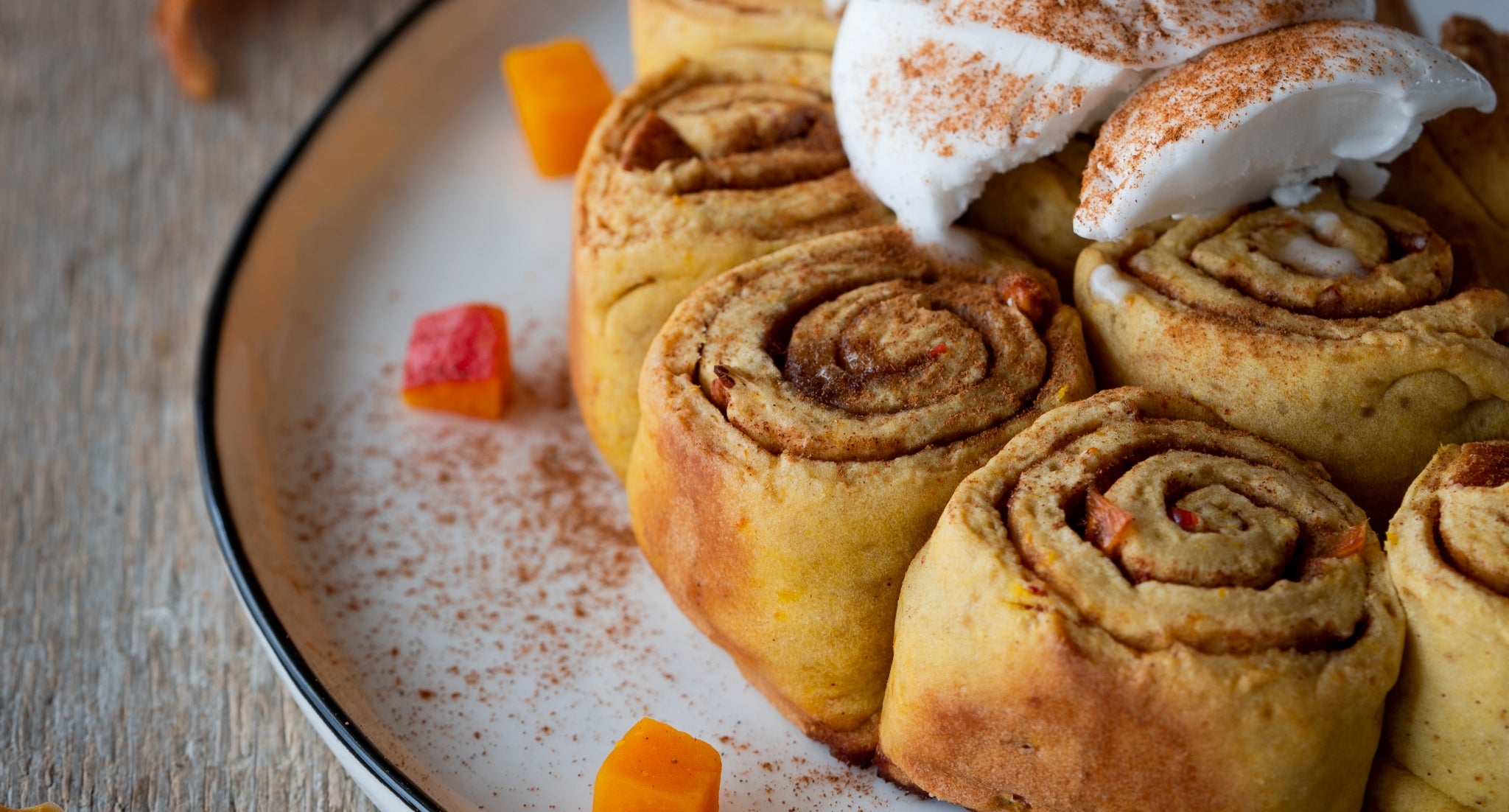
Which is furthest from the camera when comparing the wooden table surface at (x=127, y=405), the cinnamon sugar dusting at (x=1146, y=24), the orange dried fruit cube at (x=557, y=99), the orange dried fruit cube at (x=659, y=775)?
the orange dried fruit cube at (x=557, y=99)

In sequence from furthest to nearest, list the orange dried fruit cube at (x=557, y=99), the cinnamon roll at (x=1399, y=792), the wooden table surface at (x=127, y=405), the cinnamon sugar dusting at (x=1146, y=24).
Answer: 1. the orange dried fruit cube at (x=557, y=99)
2. the wooden table surface at (x=127, y=405)
3. the cinnamon sugar dusting at (x=1146, y=24)
4. the cinnamon roll at (x=1399, y=792)

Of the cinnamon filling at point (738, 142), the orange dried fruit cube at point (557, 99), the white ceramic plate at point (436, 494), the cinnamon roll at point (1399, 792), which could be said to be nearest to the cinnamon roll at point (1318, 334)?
the cinnamon roll at point (1399, 792)

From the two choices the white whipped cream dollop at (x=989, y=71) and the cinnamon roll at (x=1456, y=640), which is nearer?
the cinnamon roll at (x=1456, y=640)

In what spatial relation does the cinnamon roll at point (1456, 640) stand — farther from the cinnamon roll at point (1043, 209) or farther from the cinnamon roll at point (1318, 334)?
the cinnamon roll at point (1043, 209)

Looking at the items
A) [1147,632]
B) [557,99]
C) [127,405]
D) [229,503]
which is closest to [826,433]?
[1147,632]

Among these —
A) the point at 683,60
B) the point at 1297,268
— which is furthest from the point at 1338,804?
the point at 683,60

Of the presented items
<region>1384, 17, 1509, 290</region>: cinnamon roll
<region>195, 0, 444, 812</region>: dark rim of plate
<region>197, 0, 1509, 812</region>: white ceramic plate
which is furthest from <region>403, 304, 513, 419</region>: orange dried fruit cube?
<region>1384, 17, 1509, 290</region>: cinnamon roll
